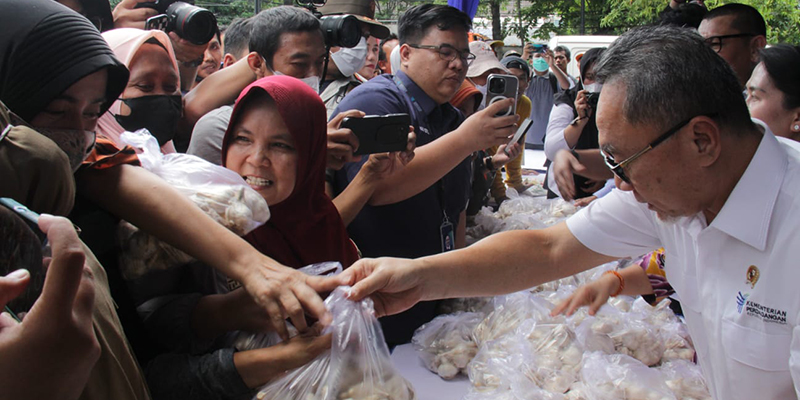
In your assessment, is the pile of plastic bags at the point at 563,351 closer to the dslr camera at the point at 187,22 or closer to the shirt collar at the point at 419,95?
the shirt collar at the point at 419,95

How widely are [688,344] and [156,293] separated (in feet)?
5.36

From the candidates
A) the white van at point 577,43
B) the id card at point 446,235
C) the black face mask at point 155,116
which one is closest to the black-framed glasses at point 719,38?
the id card at point 446,235

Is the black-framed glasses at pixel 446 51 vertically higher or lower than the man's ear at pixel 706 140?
higher

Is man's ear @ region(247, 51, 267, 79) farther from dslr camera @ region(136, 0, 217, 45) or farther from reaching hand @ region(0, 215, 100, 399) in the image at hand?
reaching hand @ region(0, 215, 100, 399)

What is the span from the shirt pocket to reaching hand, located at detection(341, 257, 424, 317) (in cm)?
70

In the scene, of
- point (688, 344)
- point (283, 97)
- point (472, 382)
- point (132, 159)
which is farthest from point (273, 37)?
point (688, 344)

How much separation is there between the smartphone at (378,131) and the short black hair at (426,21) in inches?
28.6

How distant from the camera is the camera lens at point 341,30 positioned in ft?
8.14

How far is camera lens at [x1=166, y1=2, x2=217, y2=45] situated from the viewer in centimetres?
220

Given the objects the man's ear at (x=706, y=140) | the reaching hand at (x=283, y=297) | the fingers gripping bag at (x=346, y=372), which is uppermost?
the man's ear at (x=706, y=140)

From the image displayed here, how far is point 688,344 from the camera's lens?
1.89 m

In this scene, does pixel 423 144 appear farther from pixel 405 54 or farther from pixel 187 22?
pixel 187 22

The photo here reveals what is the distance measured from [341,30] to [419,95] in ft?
1.55

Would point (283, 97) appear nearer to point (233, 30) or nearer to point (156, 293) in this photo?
point (156, 293)
